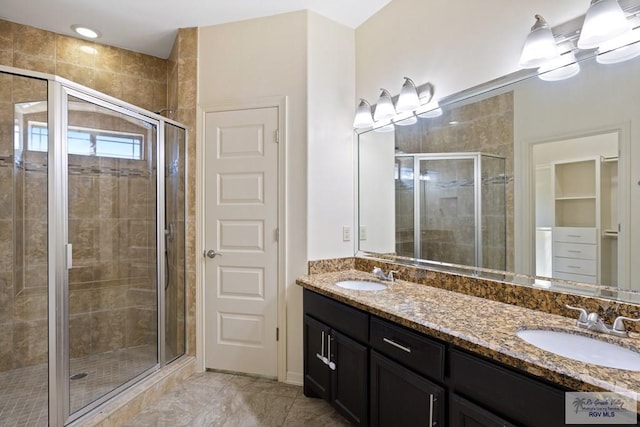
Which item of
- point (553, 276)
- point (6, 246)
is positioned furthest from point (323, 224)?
point (6, 246)

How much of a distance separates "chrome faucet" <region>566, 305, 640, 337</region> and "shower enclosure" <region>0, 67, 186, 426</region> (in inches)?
93.2

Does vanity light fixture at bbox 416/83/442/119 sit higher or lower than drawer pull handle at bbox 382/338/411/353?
higher

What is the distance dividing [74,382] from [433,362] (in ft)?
6.59

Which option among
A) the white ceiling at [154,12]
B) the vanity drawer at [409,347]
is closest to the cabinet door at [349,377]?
the vanity drawer at [409,347]

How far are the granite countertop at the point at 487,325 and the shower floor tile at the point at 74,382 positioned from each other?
1.40 meters

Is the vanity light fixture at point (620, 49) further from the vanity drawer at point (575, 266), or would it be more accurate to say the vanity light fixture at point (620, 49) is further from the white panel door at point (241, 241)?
the white panel door at point (241, 241)

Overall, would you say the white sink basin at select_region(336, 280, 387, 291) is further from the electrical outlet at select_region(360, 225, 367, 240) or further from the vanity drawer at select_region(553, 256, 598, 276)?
the vanity drawer at select_region(553, 256, 598, 276)

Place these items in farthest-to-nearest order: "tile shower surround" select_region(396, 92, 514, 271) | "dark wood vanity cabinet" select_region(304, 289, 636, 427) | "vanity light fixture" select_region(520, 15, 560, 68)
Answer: "tile shower surround" select_region(396, 92, 514, 271) → "vanity light fixture" select_region(520, 15, 560, 68) → "dark wood vanity cabinet" select_region(304, 289, 636, 427)

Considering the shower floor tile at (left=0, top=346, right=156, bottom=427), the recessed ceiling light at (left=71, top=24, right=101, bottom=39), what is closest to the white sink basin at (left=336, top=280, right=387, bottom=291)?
the shower floor tile at (left=0, top=346, right=156, bottom=427)

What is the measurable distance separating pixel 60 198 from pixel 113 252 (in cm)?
106

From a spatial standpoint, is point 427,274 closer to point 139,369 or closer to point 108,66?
point 139,369

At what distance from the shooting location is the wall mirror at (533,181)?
4.06ft

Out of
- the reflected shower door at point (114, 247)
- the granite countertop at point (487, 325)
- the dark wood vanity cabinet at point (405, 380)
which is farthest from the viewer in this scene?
the reflected shower door at point (114, 247)

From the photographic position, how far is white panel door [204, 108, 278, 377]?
94.7 inches
